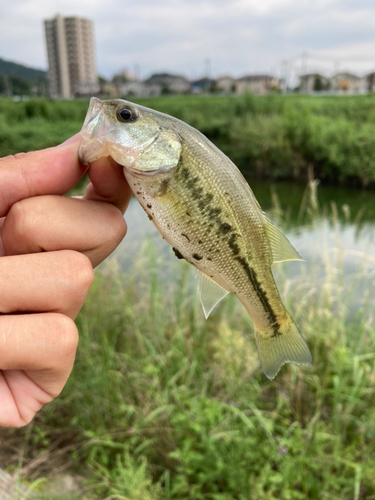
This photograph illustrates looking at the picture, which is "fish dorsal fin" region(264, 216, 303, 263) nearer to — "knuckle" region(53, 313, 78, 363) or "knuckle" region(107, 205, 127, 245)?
"knuckle" region(107, 205, 127, 245)

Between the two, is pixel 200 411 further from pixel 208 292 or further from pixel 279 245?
pixel 279 245

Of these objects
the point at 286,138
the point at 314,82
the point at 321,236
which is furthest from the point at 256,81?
the point at 321,236

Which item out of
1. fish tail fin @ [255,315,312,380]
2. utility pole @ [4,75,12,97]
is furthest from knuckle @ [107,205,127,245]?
utility pole @ [4,75,12,97]

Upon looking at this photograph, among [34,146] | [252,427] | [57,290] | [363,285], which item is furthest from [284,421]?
[34,146]

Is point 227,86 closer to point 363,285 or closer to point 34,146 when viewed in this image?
point 34,146

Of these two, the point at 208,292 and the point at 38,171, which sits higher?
the point at 38,171
